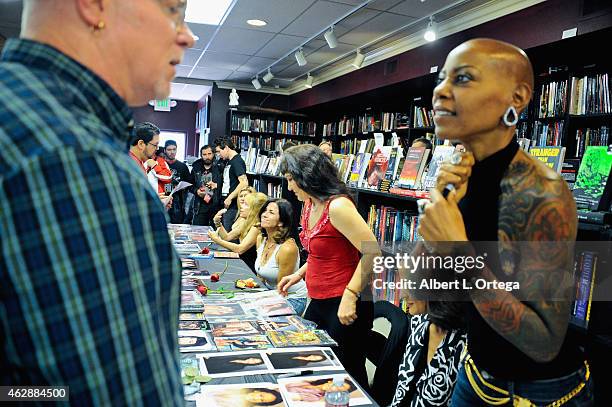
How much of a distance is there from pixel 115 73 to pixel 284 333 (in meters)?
1.37

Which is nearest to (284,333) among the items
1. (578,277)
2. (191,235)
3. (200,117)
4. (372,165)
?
(578,277)

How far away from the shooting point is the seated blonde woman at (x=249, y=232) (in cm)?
374

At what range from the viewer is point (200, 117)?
11781 millimetres

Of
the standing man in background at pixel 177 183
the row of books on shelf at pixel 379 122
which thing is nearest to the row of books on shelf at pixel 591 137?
the row of books on shelf at pixel 379 122

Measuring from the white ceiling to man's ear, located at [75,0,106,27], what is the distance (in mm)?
4367

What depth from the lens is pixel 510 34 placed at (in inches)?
166

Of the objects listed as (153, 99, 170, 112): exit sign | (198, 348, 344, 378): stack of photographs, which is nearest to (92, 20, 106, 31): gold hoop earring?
(198, 348, 344, 378): stack of photographs

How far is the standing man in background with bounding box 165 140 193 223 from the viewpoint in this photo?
6.86 meters

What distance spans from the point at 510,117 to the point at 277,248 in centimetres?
225

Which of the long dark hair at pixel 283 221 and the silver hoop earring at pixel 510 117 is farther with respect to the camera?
the long dark hair at pixel 283 221

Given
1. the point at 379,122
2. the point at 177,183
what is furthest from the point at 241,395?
the point at 177,183

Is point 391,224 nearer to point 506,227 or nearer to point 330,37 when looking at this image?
point 506,227

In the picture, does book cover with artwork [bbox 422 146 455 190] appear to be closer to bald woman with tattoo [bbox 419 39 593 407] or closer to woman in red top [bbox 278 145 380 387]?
woman in red top [bbox 278 145 380 387]

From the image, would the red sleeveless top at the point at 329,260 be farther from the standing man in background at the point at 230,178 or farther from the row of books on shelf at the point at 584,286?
the standing man in background at the point at 230,178
